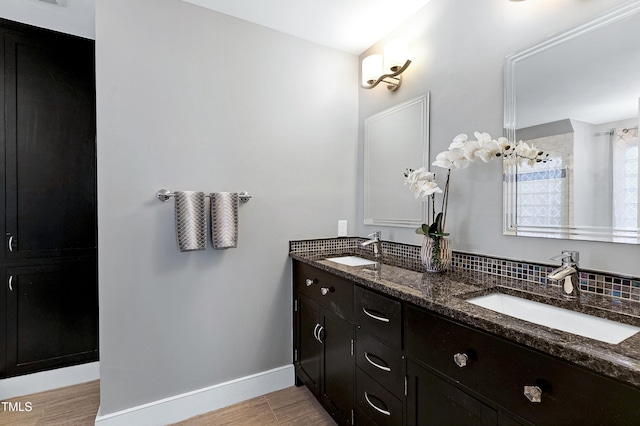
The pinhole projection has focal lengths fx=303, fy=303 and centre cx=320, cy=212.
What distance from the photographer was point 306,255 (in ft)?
7.00

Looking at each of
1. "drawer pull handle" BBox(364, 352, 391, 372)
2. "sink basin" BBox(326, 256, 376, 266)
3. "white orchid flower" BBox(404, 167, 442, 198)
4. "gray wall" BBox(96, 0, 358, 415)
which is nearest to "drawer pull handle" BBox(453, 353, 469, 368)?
"drawer pull handle" BBox(364, 352, 391, 372)

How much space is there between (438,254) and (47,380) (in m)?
2.72

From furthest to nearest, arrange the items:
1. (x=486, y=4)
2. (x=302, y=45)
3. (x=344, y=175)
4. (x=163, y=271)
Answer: (x=344, y=175) → (x=302, y=45) → (x=163, y=271) → (x=486, y=4)

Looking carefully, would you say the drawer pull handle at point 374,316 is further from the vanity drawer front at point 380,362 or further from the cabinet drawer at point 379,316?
the vanity drawer front at point 380,362

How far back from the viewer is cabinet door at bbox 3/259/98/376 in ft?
6.64

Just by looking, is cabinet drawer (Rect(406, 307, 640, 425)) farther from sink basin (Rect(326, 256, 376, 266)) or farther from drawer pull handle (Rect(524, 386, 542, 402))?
sink basin (Rect(326, 256, 376, 266))

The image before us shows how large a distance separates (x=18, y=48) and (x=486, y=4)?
286 cm

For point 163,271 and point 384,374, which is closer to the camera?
point 384,374

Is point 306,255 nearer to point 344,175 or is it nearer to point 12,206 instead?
point 344,175

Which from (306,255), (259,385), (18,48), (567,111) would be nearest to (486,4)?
(567,111)

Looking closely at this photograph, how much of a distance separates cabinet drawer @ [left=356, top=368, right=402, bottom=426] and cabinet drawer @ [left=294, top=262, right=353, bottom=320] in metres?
0.30

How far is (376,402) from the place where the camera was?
1.36 m

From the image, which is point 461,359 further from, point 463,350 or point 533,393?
point 533,393

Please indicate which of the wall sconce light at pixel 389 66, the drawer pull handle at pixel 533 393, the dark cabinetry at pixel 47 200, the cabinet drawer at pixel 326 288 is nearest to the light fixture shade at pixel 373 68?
the wall sconce light at pixel 389 66
